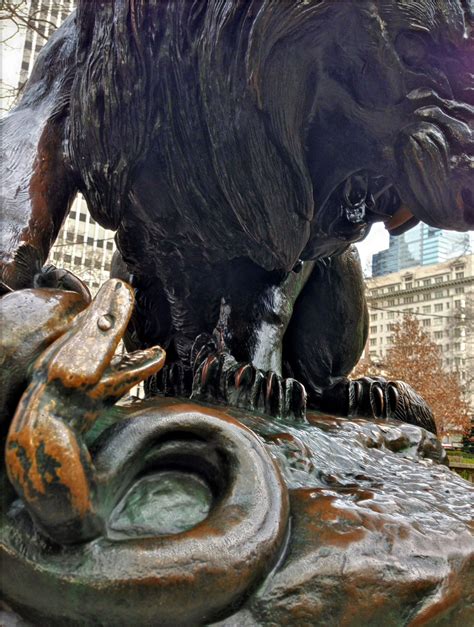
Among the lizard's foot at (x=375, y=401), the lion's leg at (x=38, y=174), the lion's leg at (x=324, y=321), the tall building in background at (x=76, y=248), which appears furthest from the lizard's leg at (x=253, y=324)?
the tall building in background at (x=76, y=248)

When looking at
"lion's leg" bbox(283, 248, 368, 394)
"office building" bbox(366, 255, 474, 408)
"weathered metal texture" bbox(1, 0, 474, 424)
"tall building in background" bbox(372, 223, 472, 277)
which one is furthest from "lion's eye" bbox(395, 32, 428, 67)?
"office building" bbox(366, 255, 474, 408)

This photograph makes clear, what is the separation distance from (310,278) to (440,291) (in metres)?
29.1

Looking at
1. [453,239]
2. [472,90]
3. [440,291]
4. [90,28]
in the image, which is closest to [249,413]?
[472,90]

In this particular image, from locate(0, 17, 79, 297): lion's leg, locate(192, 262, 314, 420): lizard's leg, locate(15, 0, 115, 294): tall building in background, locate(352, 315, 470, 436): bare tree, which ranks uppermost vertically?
locate(15, 0, 115, 294): tall building in background

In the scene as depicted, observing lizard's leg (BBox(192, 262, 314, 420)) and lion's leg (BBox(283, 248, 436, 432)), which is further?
lion's leg (BBox(283, 248, 436, 432))

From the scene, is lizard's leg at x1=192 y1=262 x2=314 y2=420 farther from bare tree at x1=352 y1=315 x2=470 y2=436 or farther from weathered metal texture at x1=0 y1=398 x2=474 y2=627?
bare tree at x1=352 y1=315 x2=470 y2=436

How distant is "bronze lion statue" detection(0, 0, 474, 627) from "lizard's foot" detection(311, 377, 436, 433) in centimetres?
1

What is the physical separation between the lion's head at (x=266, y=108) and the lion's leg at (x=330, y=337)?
0.66 metres

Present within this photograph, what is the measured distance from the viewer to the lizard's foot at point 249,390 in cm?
146

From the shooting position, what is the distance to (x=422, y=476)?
1.23 metres

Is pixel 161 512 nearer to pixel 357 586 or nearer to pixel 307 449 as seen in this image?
pixel 357 586

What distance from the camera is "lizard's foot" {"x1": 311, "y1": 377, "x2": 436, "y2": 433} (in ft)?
6.21

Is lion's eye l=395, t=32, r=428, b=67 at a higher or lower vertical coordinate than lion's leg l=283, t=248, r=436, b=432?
higher

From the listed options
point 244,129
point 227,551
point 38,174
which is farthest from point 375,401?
point 227,551
